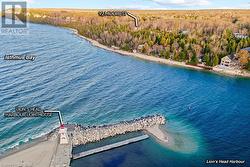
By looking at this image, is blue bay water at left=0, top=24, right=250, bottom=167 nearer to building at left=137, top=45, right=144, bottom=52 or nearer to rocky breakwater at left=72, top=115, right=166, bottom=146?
rocky breakwater at left=72, top=115, right=166, bottom=146

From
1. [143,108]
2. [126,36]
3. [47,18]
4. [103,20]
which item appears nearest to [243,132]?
[143,108]

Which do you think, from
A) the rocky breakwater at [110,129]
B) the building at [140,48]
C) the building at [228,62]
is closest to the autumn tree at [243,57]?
the building at [228,62]

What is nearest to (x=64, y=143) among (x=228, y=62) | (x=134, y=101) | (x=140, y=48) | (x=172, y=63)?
(x=134, y=101)

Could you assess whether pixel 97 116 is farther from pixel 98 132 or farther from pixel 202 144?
pixel 202 144

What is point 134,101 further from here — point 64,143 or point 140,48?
point 140,48

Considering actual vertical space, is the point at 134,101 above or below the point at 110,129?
above

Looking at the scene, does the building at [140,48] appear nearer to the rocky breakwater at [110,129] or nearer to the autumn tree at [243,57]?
the autumn tree at [243,57]
